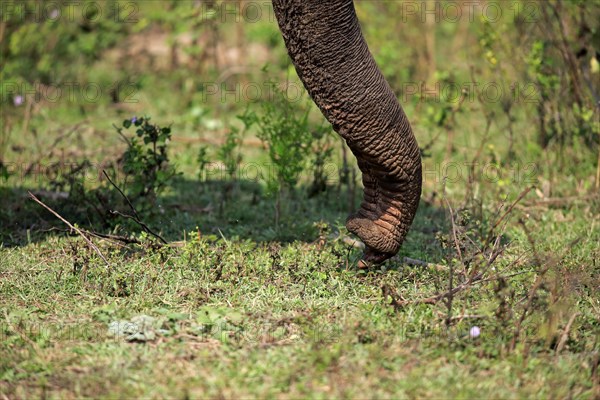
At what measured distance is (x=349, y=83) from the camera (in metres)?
3.63

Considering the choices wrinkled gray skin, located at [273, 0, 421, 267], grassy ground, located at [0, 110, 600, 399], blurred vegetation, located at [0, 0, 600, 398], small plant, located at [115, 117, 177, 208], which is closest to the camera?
grassy ground, located at [0, 110, 600, 399]

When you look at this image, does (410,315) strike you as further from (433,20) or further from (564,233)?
(433,20)

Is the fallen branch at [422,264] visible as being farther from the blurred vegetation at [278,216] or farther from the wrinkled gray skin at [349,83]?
the wrinkled gray skin at [349,83]

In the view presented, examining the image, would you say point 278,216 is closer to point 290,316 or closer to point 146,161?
point 146,161

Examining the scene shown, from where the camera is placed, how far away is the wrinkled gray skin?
11.8ft

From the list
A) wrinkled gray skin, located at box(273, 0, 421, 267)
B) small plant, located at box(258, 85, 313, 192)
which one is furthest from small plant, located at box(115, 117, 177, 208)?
wrinkled gray skin, located at box(273, 0, 421, 267)

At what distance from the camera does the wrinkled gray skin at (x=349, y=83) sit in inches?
142

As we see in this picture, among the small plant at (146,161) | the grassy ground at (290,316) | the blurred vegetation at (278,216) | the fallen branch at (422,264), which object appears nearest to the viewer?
the grassy ground at (290,316)

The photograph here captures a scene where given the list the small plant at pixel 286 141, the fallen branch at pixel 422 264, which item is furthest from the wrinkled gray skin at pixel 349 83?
the small plant at pixel 286 141

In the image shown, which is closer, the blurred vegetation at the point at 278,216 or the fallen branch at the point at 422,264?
the blurred vegetation at the point at 278,216

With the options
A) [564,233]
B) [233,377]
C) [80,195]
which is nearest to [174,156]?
[80,195]

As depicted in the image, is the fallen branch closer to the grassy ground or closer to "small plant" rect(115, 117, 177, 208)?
the grassy ground

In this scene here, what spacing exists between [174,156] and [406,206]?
3170 mm

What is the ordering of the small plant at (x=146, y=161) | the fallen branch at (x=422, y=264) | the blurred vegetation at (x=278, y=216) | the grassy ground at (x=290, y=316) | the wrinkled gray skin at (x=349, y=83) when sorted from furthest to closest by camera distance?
the small plant at (x=146, y=161), the fallen branch at (x=422, y=264), the wrinkled gray skin at (x=349, y=83), the blurred vegetation at (x=278, y=216), the grassy ground at (x=290, y=316)
